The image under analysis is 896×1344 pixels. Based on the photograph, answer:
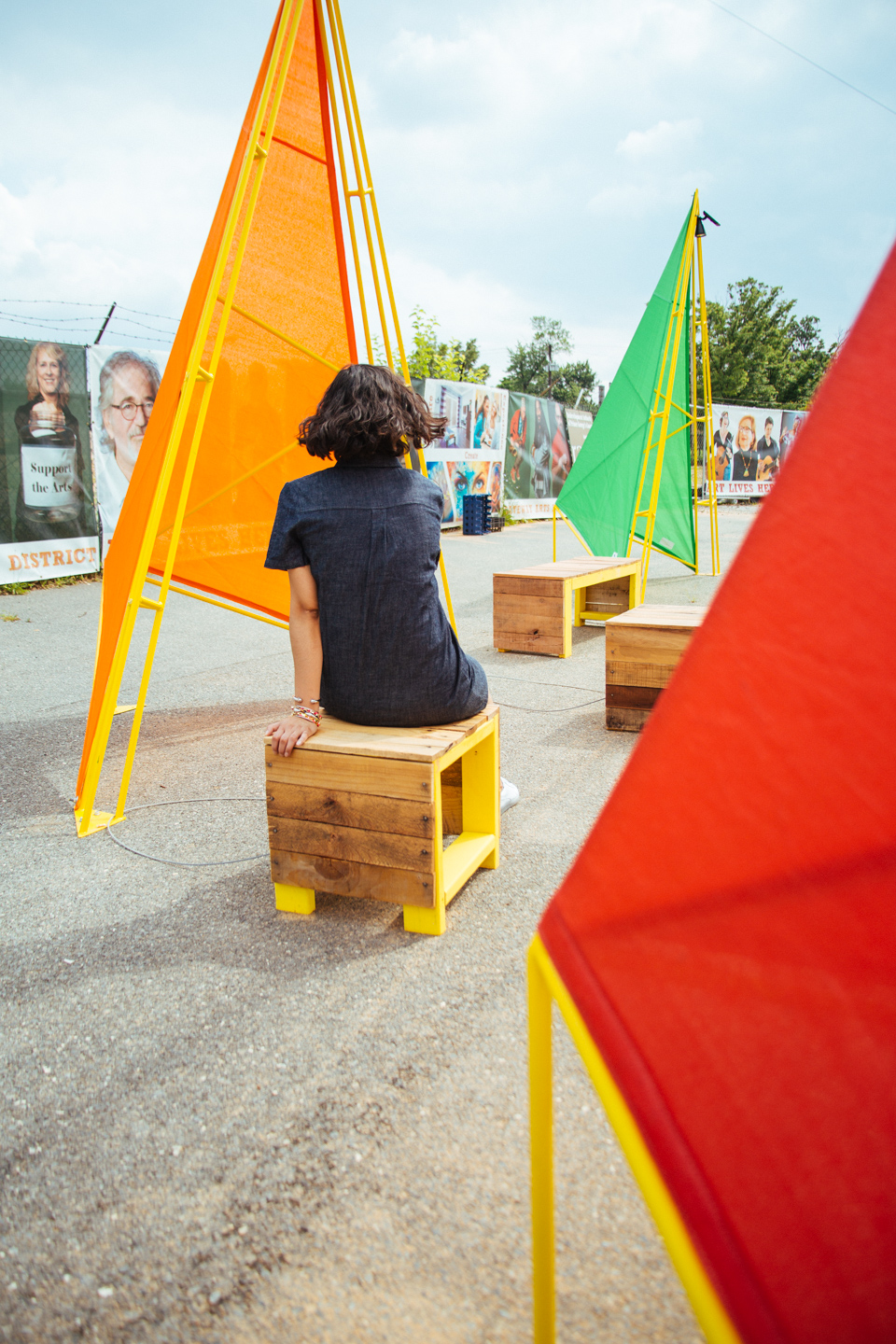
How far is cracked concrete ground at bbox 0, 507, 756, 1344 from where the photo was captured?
141 centimetres

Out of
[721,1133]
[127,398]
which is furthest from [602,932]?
[127,398]

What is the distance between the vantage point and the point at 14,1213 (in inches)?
63.4

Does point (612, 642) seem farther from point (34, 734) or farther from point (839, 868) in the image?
point (839, 868)

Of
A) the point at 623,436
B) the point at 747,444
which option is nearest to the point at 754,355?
the point at 747,444

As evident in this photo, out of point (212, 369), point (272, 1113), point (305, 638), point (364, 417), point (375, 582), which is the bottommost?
point (272, 1113)

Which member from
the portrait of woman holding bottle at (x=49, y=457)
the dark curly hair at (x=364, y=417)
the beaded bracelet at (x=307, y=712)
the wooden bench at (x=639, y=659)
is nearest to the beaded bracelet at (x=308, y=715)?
the beaded bracelet at (x=307, y=712)

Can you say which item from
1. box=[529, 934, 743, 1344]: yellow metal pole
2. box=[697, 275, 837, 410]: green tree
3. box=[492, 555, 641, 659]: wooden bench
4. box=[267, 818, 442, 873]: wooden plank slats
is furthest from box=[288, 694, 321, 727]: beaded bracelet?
box=[697, 275, 837, 410]: green tree

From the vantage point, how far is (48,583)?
10.0m

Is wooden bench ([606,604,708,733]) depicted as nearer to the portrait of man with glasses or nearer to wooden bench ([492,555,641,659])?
wooden bench ([492,555,641,659])

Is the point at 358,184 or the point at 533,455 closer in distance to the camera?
the point at 358,184

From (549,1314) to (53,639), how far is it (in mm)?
7298

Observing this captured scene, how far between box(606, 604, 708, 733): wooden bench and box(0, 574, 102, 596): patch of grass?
7.62 metres

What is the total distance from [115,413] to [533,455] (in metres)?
12.6

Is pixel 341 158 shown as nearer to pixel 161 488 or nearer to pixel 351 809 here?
pixel 161 488
